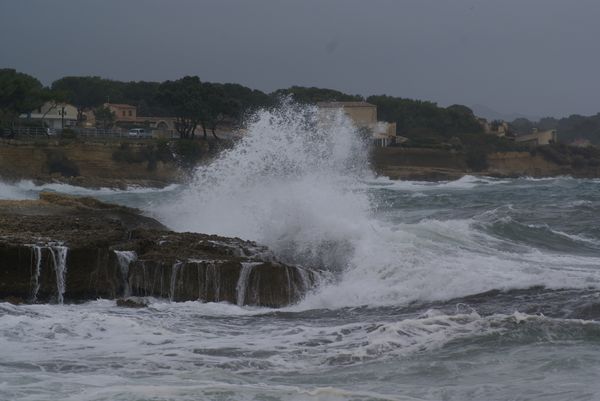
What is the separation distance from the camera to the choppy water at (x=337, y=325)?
6.98 metres

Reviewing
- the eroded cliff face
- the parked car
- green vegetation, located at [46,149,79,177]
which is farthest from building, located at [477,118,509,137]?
green vegetation, located at [46,149,79,177]

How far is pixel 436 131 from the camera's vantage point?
76062 mm

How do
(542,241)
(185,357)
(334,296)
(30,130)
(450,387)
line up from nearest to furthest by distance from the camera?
(450,387) → (185,357) → (334,296) → (542,241) → (30,130)

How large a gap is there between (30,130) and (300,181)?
36551mm

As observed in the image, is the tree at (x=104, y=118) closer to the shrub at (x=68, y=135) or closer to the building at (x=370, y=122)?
the building at (x=370, y=122)

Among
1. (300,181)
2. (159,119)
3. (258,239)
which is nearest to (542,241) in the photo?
(300,181)

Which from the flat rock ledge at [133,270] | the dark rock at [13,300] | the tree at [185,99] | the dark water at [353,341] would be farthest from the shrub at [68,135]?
the dark rock at [13,300]

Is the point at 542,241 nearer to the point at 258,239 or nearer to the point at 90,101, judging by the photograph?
the point at 258,239

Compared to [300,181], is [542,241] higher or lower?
lower

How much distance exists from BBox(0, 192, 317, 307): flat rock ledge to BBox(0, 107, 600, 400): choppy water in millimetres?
316

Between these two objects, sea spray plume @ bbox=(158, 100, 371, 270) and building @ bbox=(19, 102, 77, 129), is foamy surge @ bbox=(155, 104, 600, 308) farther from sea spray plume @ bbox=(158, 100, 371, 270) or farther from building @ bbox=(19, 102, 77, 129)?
building @ bbox=(19, 102, 77, 129)

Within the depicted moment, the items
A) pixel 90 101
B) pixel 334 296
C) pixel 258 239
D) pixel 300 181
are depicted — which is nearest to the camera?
pixel 334 296

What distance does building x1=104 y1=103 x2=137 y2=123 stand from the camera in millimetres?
68988

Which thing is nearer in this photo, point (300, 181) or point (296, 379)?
point (296, 379)
